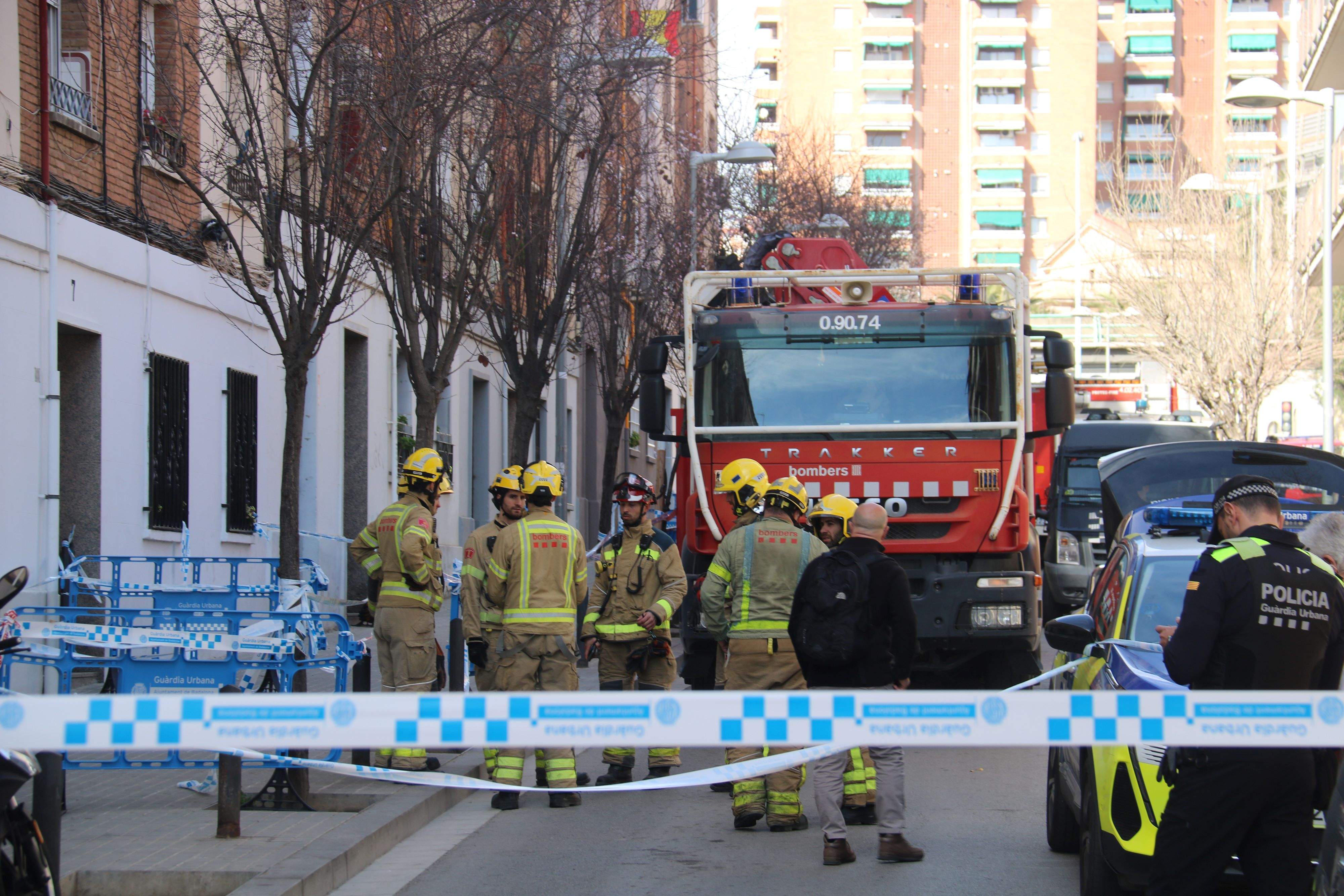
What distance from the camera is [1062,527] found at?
20344mm

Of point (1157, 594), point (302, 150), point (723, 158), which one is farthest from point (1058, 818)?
point (723, 158)

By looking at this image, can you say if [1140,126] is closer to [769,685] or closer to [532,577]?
[532,577]

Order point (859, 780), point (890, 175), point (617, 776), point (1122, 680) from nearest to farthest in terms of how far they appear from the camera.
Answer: point (1122, 680) → point (859, 780) → point (617, 776) → point (890, 175)

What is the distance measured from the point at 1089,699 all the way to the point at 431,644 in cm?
615

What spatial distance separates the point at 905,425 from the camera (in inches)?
469

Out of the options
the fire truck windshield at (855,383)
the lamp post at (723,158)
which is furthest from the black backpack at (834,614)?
the lamp post at (723,158)

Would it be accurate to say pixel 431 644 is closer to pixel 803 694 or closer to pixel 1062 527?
pixel 803 694

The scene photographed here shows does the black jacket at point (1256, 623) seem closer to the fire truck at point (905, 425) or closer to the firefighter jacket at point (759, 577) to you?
the firefighter jacket at point (759, 577)

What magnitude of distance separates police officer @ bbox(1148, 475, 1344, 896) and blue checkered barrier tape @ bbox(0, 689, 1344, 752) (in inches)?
16.6

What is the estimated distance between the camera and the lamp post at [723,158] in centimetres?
2241

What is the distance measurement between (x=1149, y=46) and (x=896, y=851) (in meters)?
98.7

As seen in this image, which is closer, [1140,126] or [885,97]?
[885,97]

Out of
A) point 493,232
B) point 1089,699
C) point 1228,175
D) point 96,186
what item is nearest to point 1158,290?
point 1228,175

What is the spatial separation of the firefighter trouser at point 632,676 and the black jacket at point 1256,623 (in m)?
5.04
